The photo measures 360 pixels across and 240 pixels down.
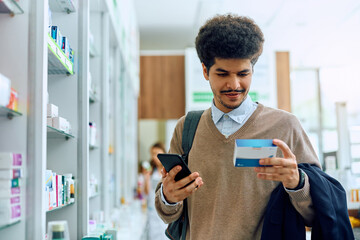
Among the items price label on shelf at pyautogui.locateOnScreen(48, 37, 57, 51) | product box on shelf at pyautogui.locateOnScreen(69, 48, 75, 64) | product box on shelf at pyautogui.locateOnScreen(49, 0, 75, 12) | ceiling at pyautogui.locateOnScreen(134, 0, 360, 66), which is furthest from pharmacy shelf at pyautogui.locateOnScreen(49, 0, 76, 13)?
ceiling at pyautogui.locateOnScreen(134, 0, 360, 66)

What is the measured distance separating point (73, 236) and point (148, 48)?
898 centimetres

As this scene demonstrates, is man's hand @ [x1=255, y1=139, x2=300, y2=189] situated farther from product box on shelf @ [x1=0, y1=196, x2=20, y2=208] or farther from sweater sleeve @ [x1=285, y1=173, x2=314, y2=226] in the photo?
product box on shelf @ [x1=0, y1=196, x2=20, y2=208]

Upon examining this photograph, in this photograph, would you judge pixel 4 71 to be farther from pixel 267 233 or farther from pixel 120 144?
pixel 120 144

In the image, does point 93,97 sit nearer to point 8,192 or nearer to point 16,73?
point 16,73

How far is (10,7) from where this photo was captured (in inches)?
67.6

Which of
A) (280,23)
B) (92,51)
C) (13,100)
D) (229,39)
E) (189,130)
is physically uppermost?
(280,23)

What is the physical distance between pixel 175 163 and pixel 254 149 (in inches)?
12.0

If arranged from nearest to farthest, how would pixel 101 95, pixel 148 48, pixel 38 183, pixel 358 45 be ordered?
pixel 38 183
pixel 101 95
pixel 358 45
pixel 148 48

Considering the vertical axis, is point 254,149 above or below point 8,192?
above

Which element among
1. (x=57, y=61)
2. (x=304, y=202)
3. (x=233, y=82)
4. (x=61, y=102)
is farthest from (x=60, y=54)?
(x=304, y=202)

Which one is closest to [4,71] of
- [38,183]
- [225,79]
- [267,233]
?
[38,183]

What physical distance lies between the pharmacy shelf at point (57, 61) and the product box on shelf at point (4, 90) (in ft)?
1.58

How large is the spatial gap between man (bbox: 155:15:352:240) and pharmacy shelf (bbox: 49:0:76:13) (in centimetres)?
105

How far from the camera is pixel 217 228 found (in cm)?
173
